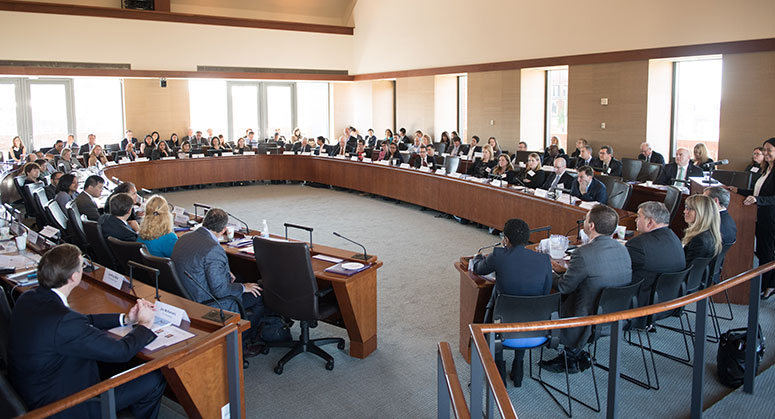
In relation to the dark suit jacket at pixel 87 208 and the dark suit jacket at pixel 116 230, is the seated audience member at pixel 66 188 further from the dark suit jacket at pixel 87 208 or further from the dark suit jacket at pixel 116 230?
the dark suit jacket at pixel 116 230

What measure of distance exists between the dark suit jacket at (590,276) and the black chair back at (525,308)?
0.19 m

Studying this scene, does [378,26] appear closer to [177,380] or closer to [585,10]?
[585,10]

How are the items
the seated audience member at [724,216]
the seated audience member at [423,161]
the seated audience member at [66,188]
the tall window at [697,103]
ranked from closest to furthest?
1. the seated audience member at [724,216]
2. the seated audience member at [66,188]
3. the tall window at [697,103]
4. the seated audience member at [423,161]

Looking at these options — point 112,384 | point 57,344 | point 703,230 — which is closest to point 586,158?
point 703,230

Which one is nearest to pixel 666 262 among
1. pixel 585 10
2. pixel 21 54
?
pixel 585 10

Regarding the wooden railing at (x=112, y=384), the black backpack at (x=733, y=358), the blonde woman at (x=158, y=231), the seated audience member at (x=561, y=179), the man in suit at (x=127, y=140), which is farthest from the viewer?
the man in suit at (x=127, y=140)

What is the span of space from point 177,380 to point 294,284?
1319 millimetres

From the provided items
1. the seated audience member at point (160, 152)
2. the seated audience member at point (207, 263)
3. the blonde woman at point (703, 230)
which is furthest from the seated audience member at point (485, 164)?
the seated audience member at point (160, 152)

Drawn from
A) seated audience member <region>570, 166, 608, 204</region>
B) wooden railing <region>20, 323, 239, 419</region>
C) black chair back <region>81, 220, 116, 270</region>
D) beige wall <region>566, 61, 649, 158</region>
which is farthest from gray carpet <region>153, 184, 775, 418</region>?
beige wall <region>566, 61, 649, 158</region>

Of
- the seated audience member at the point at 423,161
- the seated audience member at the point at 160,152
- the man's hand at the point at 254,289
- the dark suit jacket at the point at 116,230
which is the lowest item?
the man's hand at the point at 254,289

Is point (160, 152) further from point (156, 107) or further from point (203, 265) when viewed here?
point (203, 265)

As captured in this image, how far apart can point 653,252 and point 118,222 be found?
14.0 ft

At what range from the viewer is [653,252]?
428 centimetres

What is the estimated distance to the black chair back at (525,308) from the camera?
372 centimetres
